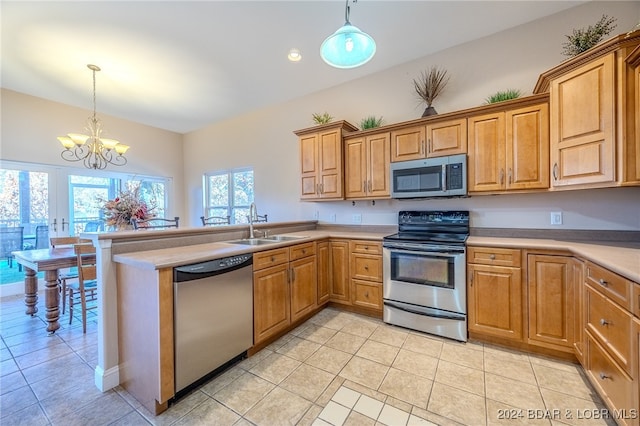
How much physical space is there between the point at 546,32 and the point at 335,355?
12.1 ft

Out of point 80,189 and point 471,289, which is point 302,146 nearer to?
point 471,289

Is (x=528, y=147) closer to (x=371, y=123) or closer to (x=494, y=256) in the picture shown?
(x=494, y=256)

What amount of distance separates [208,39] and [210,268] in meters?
2.51

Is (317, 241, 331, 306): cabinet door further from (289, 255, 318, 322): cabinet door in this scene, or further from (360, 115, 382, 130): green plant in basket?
(360, 115, 382, 130): green plant in basket

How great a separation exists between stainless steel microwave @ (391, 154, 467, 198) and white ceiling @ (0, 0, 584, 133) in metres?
1.38

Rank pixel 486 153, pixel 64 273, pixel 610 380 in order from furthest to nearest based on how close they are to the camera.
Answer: pixel 64 273 < pixel 486 153 < pixel 610 380

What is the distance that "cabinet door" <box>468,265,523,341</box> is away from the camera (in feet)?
7.11

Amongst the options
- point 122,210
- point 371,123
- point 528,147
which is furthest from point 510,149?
point 122,210

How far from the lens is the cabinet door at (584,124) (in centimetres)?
180

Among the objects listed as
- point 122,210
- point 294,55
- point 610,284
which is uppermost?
point 294,55

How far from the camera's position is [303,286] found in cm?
274

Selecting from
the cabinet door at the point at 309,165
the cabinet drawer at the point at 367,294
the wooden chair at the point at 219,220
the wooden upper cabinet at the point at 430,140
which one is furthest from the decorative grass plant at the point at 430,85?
the wooden chair at the point at 219,220

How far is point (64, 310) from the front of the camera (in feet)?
10.5

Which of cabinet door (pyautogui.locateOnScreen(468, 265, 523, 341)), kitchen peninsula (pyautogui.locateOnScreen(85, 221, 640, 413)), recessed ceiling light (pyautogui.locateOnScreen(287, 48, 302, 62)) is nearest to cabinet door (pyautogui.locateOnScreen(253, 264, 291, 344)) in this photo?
kitchen peninsula (pyautogui.locateOnScreen(85, 221, 640, 413))
